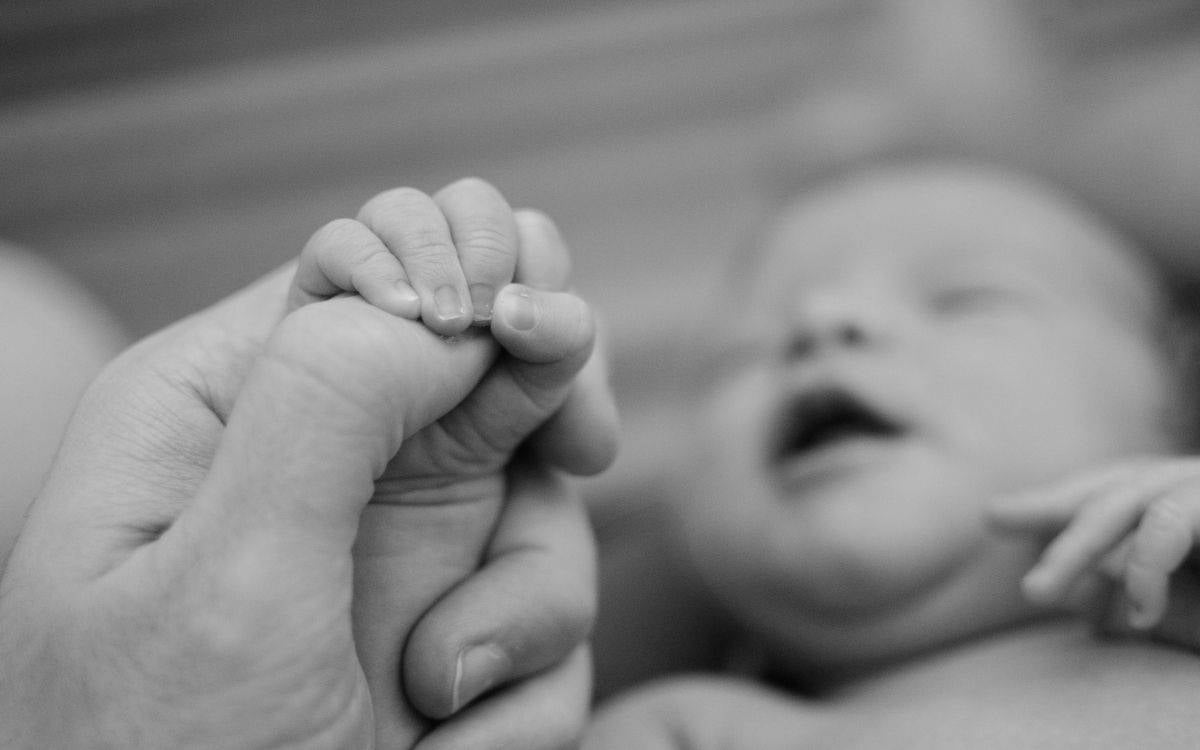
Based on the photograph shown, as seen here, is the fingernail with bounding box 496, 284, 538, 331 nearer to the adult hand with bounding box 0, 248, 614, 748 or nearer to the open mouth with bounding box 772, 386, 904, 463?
the adult hand with bounding box 0, 248, 614, 748

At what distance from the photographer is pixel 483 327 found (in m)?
0.54

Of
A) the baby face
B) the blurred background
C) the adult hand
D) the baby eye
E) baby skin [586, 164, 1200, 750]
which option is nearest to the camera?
the adult hand

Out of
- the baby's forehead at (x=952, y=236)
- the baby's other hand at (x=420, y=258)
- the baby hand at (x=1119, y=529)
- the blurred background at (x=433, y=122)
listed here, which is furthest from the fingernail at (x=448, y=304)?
the blurred background at (x=433, y=122)

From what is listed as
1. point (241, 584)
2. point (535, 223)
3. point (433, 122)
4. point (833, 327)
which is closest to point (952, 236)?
point (833, 327)

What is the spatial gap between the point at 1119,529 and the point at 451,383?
41 centimetres

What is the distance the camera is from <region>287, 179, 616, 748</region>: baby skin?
1.71ft

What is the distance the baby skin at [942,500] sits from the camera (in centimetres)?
67

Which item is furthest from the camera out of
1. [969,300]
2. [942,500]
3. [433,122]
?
[433,122]

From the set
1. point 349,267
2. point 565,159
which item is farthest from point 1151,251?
point 349,267

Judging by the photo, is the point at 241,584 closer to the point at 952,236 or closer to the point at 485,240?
the point at 485,240

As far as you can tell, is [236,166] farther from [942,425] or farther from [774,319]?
[942,425]

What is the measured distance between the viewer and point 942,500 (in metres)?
0.79

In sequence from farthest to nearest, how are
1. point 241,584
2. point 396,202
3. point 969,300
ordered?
point 969,300
point 396,202
point 241,584

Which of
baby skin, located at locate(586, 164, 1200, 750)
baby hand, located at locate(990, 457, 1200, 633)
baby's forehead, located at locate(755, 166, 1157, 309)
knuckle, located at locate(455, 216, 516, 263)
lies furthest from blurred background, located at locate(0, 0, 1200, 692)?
knuckle, located at locate(455, 216, 516, 263)
